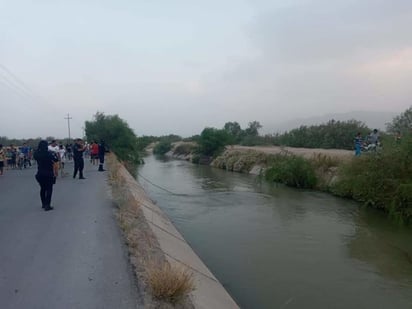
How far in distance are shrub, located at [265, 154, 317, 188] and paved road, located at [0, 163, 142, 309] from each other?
56.4 feet

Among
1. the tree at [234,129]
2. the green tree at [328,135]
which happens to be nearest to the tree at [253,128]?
the tree at [234,129]

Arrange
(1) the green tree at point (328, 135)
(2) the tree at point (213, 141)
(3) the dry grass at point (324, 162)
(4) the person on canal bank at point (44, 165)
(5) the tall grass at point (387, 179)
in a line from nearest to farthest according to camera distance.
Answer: (4) the person on canal bank at point (44, 165), (5) the tall grass at point (387, 179), (3) the dry grass at point (324, 162), (1) the green tree at point (328, 135), (2) the tree at point (213, 141)

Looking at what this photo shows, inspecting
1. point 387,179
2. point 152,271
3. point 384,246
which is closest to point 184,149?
point 387,179

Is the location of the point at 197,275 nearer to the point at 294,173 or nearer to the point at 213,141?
the point at 294,173

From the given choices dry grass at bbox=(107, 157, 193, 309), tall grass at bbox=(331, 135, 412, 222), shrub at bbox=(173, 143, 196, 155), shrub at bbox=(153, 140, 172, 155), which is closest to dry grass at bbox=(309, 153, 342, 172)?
tall grass at bbox=(331, 135, 412, 222)

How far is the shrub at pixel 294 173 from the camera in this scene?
26344 millimetres

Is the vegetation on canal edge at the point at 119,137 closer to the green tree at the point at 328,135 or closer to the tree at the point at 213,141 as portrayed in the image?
the tree at the point at 213,141

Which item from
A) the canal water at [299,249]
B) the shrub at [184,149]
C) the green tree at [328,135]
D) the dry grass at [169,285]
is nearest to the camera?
the dry grass at [169,285]

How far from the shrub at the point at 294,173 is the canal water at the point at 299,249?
4.20 metres

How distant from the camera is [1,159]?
2162 centimetres

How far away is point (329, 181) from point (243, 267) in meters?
16.1

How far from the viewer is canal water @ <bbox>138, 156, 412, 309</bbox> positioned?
346 inches

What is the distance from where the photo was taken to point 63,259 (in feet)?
23.0

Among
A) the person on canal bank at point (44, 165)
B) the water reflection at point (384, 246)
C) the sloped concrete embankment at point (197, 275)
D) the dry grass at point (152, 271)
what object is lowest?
the water reflection at point (384, 246)
